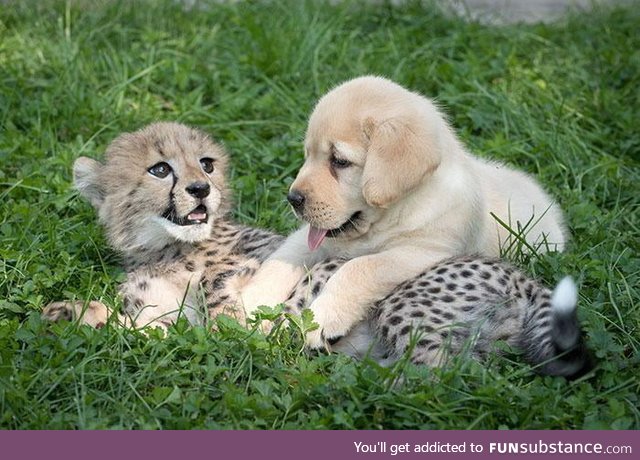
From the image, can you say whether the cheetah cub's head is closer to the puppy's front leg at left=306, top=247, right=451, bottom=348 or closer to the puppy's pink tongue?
the puppy's pink tongue

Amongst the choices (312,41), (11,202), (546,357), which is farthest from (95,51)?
(546,357)

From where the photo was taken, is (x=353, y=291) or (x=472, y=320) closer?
(x=472, y=320)

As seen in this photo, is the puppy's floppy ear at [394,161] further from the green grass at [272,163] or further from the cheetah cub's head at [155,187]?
the cheetah cub's head at [155,187]

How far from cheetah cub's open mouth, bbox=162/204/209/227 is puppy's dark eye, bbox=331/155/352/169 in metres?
0.71

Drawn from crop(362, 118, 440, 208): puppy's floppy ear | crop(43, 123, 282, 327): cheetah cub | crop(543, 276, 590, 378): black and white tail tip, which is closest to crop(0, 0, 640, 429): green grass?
crop(543, 276, 590, 378): black and white tail tip

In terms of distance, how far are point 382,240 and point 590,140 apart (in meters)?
2.36

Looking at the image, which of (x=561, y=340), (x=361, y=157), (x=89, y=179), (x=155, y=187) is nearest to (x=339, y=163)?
(x=361, y=157)

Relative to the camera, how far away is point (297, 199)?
187 inches

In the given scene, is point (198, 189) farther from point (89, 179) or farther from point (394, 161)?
point (394, 161)

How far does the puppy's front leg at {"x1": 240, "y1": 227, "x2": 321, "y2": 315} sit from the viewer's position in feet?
16.2

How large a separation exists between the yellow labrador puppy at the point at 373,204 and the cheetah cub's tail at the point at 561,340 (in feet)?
1.96

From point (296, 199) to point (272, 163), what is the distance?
5.65ft

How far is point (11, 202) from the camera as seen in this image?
582 centimetres

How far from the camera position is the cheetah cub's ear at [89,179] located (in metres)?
5.39
